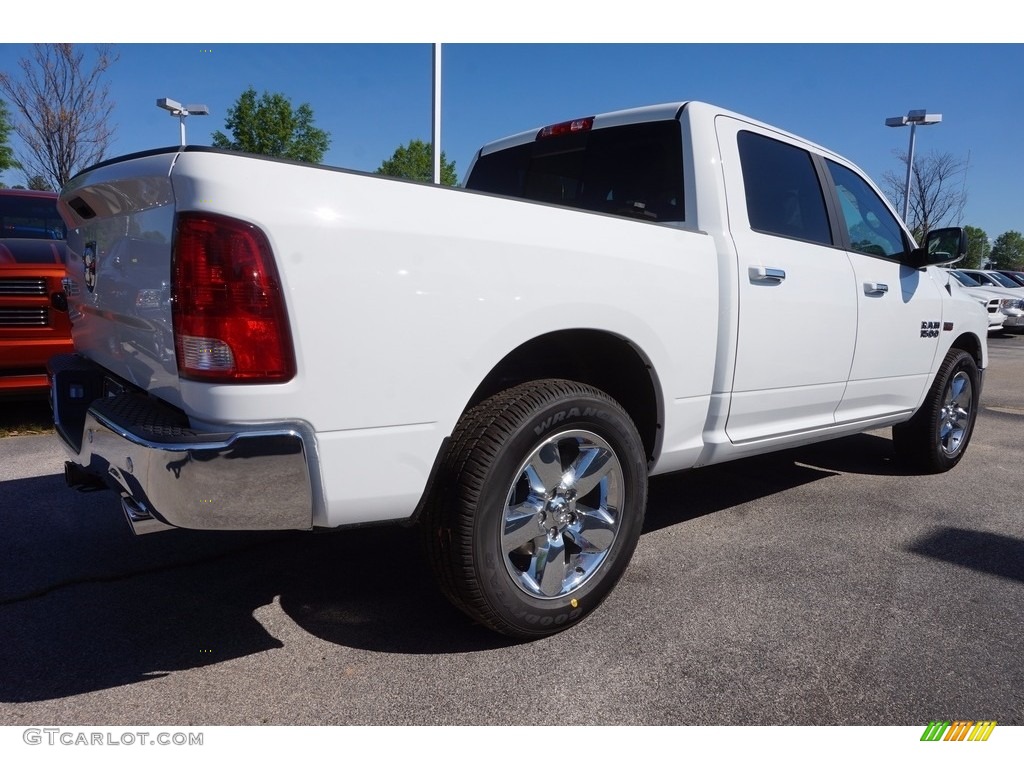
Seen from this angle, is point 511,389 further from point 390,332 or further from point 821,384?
point 821,384

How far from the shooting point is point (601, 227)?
2531 millimetres

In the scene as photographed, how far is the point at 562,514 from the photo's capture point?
2523mm

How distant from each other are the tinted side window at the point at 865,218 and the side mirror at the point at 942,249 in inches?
4.4

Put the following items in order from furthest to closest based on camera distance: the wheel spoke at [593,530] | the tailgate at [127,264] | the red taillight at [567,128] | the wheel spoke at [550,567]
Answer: the red taillight at [567,128] → the wheel spoke at [593,530] → the wheel spoke at [550,567] → the tailgate at [127,264]

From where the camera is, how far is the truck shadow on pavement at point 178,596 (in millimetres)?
2352

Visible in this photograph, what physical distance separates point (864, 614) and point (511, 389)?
1604 millimetres

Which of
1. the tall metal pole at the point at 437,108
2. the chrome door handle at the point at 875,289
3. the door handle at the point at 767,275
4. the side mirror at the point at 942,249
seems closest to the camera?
the door handle at the point at 767,275

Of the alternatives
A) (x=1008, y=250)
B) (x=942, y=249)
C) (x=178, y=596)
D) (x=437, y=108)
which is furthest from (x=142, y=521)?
(x=1008, y=250)

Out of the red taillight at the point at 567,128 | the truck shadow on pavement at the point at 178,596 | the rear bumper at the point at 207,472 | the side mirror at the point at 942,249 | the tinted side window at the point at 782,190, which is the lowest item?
the truck shadow on pavement at the point at 178,596

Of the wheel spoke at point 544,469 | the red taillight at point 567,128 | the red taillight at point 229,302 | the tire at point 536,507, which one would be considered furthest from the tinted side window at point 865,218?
the red taillight at point 229,302

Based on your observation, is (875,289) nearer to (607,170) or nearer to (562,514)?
(607,170)

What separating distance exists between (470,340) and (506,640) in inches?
42.1
